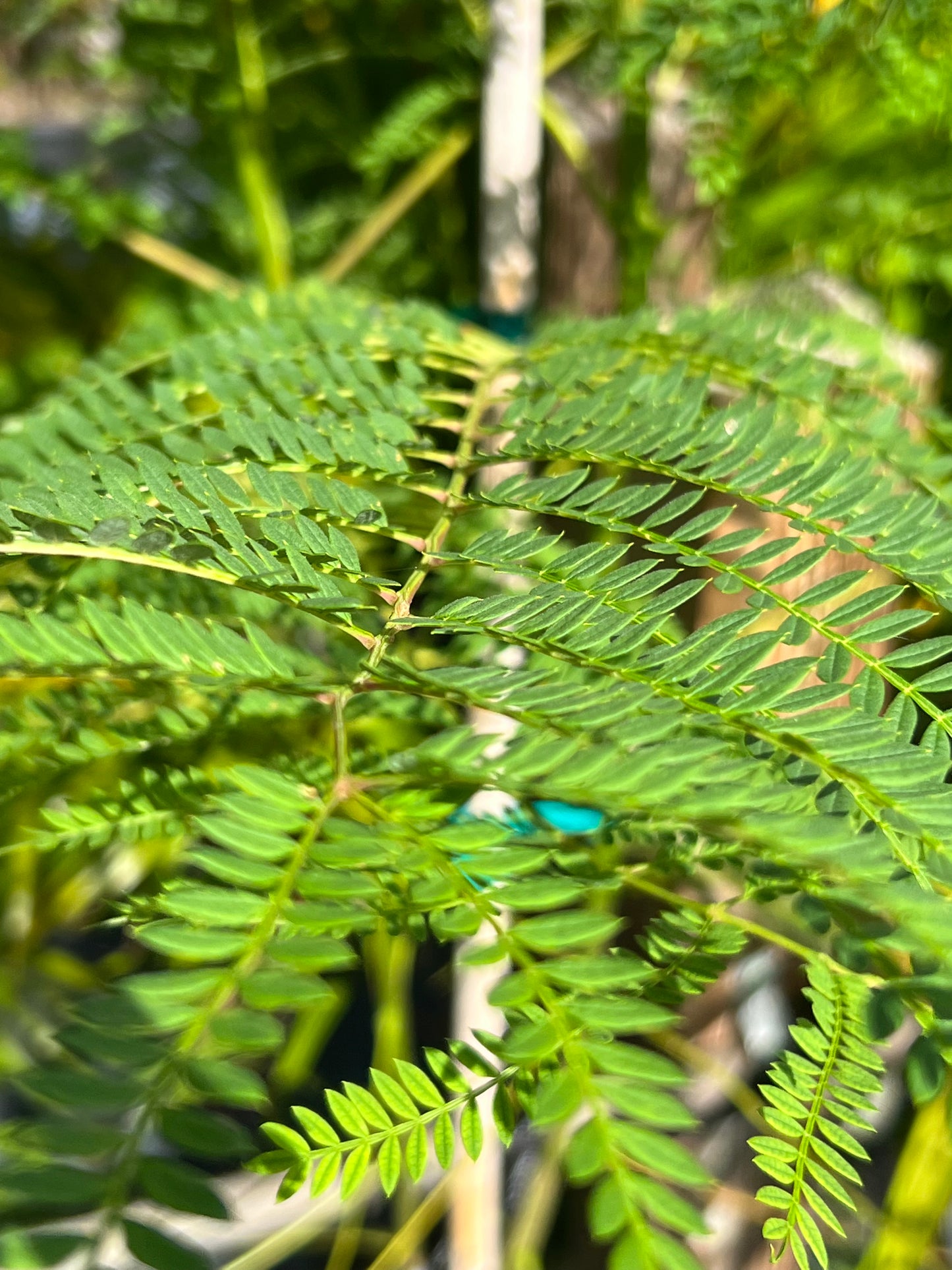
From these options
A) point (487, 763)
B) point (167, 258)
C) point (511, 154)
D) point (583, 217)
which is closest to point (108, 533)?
point (487, 763)

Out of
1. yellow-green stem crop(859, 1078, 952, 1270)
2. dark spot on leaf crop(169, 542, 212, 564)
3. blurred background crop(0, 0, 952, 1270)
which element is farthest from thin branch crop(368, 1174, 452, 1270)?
dark spot on leaf crop(169, 542, 212, 564)

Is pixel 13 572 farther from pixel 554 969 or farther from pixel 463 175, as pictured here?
pixel 463 175

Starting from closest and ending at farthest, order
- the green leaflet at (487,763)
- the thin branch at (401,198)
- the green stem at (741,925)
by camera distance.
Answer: the green leaflet at (487,763) < the green stem at (741,925) < the thin branch at (401,198)

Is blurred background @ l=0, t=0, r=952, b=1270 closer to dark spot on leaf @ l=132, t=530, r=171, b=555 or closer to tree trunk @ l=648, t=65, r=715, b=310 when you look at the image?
tree trunk @ l=648, t=65, r=715, b=310

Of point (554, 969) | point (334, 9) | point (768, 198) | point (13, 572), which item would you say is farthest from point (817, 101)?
point (554, 969)

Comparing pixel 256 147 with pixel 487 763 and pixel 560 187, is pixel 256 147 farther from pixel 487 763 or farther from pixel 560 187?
pixel 487 763

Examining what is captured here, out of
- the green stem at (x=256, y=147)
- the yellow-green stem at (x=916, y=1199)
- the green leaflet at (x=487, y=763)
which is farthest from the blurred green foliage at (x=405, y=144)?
the yellow-green stem at (x=916, y=1199)

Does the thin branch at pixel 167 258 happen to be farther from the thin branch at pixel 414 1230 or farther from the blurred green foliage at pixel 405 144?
the thin branch at pixel 414 1230
